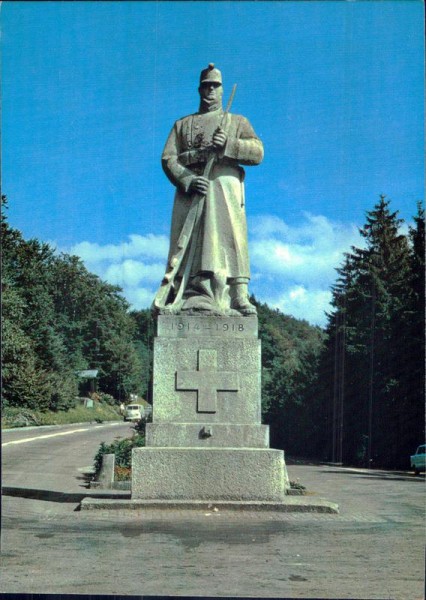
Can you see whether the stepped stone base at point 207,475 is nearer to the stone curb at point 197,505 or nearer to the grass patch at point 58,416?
the stone curb at point 197,505

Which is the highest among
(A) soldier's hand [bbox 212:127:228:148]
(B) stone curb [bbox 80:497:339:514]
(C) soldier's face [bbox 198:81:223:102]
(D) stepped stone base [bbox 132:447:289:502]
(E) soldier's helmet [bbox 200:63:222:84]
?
(E) soldier's helmet [bbox 200:63:222:84]

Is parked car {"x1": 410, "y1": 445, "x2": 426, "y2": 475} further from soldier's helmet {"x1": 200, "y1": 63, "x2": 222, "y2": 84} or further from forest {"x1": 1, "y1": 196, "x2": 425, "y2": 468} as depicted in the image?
soldier's helmet {"x1": 200, "y1": 63, "x2": 222, "y2": 84}

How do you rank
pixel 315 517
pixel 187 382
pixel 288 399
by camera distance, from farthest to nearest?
pixel 288 399 < pixel 187 382 < pixel 315 517

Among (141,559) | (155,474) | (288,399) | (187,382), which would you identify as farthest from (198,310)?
(288,399)

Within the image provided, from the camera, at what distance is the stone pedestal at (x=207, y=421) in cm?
950

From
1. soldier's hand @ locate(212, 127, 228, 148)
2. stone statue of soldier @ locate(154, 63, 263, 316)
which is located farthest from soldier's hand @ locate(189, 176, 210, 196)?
soldier's hand @ locate(212, 127, 228, 148)

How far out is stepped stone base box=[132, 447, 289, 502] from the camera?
9.46 metres

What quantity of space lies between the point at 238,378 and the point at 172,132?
12.0 feet

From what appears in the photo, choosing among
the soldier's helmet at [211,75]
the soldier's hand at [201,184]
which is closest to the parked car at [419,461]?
the soldier's hand at [201,184]

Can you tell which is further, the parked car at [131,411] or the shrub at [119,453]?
the parked car at [131,411]

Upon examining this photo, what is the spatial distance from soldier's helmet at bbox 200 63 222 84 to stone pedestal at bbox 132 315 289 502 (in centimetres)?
338

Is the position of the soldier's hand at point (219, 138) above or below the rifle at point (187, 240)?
above

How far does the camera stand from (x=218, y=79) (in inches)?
429

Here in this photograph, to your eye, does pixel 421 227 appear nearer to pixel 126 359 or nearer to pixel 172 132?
pixel 126 359
